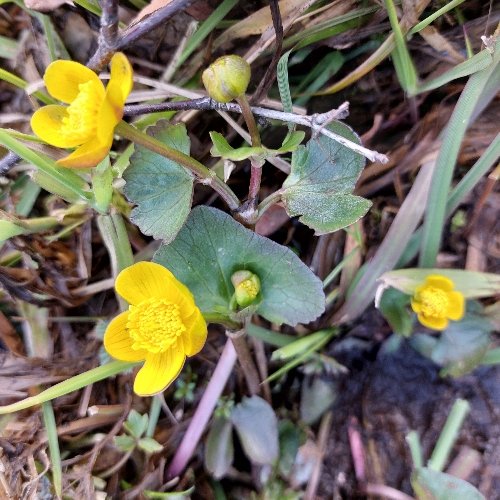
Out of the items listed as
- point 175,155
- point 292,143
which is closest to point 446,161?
point 292,143

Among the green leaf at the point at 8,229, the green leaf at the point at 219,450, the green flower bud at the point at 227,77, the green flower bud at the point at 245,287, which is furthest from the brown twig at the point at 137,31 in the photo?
the green leaf at the point at 219,450

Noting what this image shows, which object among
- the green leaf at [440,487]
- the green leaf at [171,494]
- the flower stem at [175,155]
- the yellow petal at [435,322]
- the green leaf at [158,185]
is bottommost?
the green leaf at [171,494]

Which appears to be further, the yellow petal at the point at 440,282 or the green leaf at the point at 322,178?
the yellow petal at the point at 440,282

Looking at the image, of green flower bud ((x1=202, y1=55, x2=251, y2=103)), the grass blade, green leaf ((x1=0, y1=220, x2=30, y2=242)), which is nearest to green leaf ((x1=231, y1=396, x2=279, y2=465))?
the grass blade

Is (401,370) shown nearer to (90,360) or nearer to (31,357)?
(90,360)

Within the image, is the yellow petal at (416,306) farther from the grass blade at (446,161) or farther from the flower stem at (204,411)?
the flower stem at (204,411)

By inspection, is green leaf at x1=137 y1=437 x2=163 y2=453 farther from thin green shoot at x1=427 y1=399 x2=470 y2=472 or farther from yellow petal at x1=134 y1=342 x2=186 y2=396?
thin green shoot at x1=427 y1=399 x2=470 y2=472

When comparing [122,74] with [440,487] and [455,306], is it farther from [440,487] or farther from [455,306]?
[440,487]
